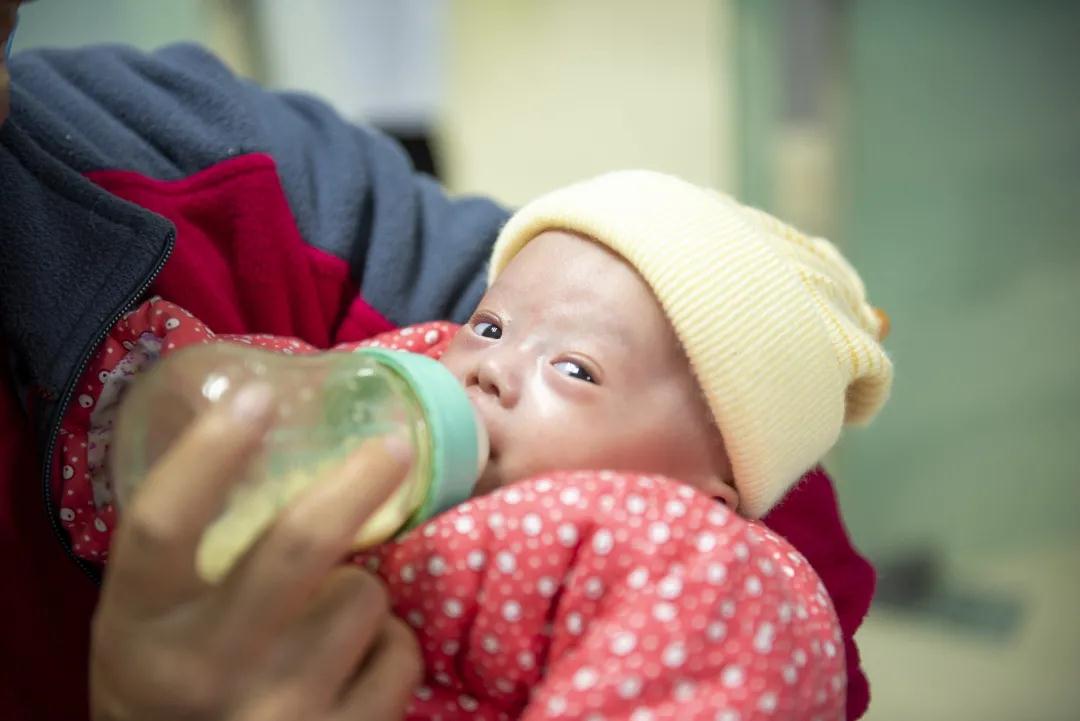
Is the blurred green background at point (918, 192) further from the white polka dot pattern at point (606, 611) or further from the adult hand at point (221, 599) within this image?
the adult hand at point (221, 599)

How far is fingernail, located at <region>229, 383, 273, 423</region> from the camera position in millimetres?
431

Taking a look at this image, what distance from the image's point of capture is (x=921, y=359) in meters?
1.99

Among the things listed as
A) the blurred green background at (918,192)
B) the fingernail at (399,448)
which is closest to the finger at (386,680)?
the fingernail at (399,448)

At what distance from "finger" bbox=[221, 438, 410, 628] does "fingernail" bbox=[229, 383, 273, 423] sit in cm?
4

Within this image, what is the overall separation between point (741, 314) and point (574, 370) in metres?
0.13

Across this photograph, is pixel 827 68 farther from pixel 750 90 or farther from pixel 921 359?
pixel 921 359

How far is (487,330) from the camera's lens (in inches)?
29.0

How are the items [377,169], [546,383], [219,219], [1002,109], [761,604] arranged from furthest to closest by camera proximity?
[1002,109]
[377,169]
[219,219]
[546,383]
[761,604]

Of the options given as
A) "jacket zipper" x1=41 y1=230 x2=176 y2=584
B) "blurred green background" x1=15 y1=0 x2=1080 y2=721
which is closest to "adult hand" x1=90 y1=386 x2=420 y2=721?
"jacket zipper" x1=41 y1=230 x2=176 y2=584

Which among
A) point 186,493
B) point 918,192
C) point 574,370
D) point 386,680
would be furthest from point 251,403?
point 918,192

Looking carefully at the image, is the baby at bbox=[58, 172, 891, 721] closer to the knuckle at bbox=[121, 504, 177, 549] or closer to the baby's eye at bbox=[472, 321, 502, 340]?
the baby's eye at bbox=[472, 321, 502, 340]

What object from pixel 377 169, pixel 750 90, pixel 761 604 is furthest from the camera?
pixel 750 90

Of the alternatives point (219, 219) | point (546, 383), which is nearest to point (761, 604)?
point (546, 383)

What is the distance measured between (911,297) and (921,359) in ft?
0.44
